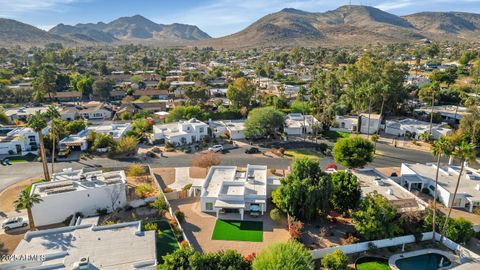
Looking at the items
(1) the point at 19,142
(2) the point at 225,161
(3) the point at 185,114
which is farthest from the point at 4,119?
(2) the point at 225,161

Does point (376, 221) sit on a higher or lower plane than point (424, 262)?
higher

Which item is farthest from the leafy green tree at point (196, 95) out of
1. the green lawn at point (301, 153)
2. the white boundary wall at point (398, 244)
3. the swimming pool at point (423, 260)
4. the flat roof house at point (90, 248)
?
the swimming pool at point (423, 260)

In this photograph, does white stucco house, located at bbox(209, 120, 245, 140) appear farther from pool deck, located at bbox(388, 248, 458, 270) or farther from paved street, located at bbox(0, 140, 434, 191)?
pool deck, located at bbox(388, 248, 458, 270)

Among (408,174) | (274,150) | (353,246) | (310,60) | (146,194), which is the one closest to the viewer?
(353,246)

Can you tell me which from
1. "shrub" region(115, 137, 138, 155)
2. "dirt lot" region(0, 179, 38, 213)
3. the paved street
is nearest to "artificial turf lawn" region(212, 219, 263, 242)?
the paved street

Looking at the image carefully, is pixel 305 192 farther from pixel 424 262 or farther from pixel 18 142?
pixel 18 142

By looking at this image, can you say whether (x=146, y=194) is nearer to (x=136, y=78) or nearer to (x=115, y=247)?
(x=115, y=247)

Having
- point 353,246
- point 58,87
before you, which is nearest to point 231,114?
point 353,246
